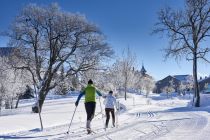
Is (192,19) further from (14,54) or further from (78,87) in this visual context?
(14,54)

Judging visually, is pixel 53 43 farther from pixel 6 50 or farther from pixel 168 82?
pixel 168 82

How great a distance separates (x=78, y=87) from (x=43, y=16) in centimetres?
747

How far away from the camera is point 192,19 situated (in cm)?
3228

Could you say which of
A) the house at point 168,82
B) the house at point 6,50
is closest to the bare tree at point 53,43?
the house at point 6,50

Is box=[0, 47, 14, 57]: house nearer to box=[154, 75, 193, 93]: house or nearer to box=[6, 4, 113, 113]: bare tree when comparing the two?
box=[6, 4, 113, 113]: bare tree

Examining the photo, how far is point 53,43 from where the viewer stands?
1150 inches

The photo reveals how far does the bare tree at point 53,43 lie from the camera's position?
28.3 m

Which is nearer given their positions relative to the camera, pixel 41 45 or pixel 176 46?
pixel 41 45

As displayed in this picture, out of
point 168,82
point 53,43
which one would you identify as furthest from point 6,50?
point 168,82

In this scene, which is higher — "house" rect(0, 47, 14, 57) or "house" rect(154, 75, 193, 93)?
"house" rect(154, 75, 193, 93)

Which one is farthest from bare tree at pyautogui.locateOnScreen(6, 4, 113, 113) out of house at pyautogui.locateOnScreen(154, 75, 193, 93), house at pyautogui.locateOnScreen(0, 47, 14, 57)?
house at pyautogui.locateOnScreen(154, 75, 193, 93)

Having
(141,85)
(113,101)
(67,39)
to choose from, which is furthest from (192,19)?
(141,85)

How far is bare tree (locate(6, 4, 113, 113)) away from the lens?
28.3m

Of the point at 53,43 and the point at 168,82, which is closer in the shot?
the point at 53,43
